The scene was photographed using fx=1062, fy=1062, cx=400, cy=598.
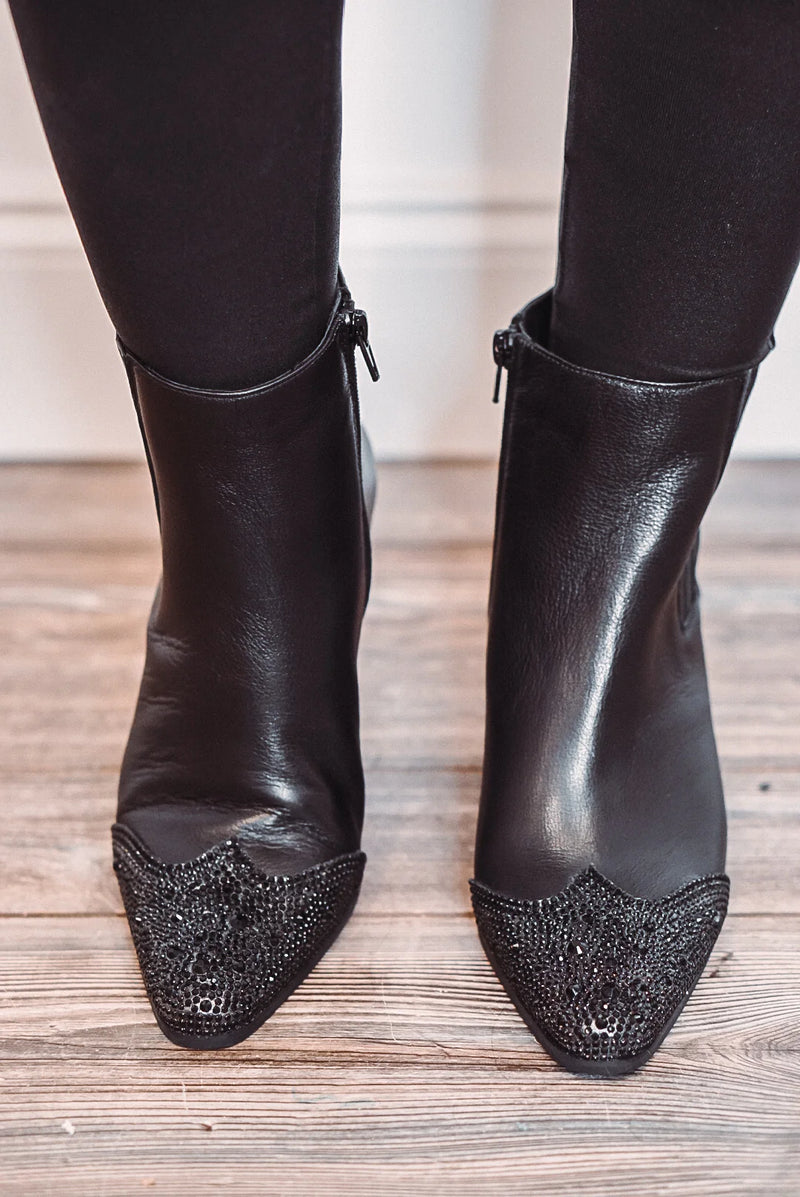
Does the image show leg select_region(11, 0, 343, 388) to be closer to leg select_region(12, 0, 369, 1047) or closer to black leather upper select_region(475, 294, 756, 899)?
leg select_region(12, 0, 369, 1047)

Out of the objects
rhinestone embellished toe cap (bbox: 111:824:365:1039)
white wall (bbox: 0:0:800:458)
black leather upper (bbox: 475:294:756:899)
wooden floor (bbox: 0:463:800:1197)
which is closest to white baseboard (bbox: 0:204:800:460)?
white wall (bbox: 0:0:800:458)

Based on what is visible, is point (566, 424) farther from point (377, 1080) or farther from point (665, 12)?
point (377, 1080)

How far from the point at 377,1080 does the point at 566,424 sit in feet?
1.23

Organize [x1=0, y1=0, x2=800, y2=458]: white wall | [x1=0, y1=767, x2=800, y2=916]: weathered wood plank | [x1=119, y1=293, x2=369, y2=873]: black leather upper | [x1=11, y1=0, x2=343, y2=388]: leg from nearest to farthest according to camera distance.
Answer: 1. [x1=11, y1=0, x2=343, y2=388]: leg
2. [x1=119, y1=293, x2=369, y2=873]: black leather upper
3. [x1=0, y1=767, x2=800, y2=916]: weathered wood plank
4. [x1=0, y1=0, x2=800, y2=458]: white wall

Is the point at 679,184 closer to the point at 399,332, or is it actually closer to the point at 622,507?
the point at 622,507

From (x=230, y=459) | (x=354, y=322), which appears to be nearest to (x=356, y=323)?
(x=354, y=322)

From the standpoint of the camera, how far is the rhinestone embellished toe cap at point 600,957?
0.57 m

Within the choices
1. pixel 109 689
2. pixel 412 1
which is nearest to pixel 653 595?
pixel 109 689

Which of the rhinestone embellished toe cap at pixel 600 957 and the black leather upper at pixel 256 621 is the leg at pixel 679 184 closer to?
the black leather upper at pixel 256 621

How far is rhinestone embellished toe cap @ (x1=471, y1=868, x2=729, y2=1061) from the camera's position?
0.57 m

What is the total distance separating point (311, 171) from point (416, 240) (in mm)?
526

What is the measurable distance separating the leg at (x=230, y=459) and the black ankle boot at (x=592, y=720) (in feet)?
0.32

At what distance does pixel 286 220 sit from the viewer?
501 millimetres

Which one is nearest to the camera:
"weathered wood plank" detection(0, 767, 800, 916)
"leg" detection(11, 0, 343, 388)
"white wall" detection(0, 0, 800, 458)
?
"leg" detection(11, 0, 343, 388)
